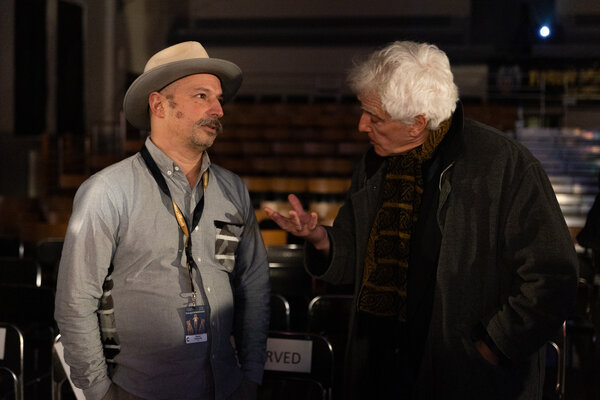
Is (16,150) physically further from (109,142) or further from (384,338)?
(384,338)

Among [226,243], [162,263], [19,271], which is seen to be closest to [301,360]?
[226,243]

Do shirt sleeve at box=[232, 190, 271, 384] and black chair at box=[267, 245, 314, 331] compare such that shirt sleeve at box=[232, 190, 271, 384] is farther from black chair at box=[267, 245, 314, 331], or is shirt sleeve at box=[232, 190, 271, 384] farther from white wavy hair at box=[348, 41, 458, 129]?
black chair at box=[267, 245, 314, 331]

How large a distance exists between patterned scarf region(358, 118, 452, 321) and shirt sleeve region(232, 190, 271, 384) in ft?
1.02

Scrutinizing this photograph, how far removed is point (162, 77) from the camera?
6.10ft

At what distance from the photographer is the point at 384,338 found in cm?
189

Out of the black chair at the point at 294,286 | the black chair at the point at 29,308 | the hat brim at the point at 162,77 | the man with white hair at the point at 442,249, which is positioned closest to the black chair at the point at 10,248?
the black chair at the point at 29,308

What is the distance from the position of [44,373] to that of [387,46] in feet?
7.94

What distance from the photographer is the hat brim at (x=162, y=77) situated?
1843mm

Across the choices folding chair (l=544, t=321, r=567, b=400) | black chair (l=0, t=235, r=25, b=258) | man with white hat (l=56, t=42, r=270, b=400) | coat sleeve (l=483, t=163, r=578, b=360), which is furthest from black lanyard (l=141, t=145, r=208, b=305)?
black chair (l=0, t=235, r=25, b=258)

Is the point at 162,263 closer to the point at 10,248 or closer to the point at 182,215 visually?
the point at 182,215

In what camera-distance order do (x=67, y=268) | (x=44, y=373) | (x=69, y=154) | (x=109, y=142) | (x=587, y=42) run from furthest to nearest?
(x=587, y=42), (x=109, y=142), (x=69, y=154), (x=44, y=373), (x=67, y=268)

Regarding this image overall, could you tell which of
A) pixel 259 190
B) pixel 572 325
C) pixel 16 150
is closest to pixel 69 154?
pixel 16 150

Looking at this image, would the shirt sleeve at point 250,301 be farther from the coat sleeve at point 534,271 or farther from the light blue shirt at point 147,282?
the coat sleeve at point 534,271

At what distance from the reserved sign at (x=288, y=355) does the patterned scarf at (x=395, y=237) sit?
792 millimetres
